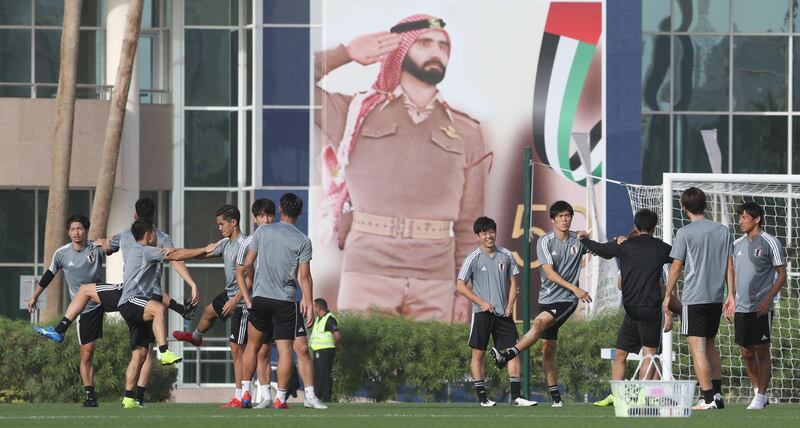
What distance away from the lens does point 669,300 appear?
16.5 metres

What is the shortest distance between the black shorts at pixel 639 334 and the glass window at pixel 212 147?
15613 mm

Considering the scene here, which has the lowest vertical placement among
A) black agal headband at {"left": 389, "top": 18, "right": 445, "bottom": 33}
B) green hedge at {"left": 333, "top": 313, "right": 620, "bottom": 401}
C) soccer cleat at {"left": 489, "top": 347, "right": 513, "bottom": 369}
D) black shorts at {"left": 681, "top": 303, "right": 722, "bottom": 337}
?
green hedge at {"left": 333, "top": 313, "right": 620, "bottom": 401}

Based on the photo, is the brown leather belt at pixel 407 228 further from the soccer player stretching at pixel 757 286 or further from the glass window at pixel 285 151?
the soccer player stretching at pixel 757 286

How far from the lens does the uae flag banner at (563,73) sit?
30469 mm

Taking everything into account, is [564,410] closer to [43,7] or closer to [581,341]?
[581,341]

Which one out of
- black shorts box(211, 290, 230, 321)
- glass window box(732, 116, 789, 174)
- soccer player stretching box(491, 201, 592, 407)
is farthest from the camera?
glass window box(732, 116, 789, 174)

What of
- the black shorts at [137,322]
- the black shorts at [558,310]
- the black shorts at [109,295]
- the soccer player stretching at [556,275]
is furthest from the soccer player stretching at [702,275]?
the black shorts at [109,295]

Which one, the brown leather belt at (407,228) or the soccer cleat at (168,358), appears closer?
the soccer cleat at (168,358)

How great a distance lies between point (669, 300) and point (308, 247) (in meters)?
3.48

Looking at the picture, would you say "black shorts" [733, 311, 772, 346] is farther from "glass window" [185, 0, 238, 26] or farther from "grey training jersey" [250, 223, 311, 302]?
"glass window" [185, 0, 238, 26]

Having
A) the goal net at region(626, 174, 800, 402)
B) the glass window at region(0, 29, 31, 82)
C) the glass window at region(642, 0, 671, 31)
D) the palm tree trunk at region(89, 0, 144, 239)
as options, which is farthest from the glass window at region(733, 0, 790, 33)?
the glass window at region(0, 29, 31, 82)

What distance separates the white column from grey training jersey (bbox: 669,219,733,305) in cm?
1611

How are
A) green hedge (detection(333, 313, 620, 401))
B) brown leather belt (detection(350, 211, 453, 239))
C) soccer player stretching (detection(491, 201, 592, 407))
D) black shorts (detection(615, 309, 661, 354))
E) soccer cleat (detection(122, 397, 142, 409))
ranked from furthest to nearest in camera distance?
brown leather belt (detection(350, 211, 453, 239)) → green hedge (detection(333, 313, 620, 401)) → soccer player stretching (detection(491, 201, 592, 407)) → soccer cleat (detection(122, 397, 142, 409)) → black shorts (detection(615, 309, 661, 354))

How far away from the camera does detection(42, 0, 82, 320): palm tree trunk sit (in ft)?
92.2
